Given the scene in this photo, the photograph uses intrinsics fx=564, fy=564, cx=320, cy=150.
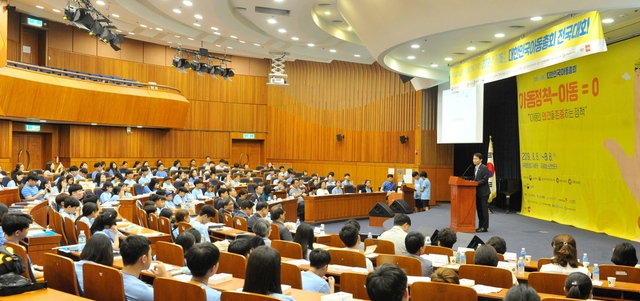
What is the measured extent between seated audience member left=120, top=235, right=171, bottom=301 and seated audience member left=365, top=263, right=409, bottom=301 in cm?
179

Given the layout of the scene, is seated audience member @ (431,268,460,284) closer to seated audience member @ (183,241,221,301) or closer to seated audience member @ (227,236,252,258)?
seated audience member @ (183,241,221,301)

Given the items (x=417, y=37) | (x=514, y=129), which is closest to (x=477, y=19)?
(x=417, y=37)

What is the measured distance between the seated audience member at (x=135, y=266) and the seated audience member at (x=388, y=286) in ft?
5.88

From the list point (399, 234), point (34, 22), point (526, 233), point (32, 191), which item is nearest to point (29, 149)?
point (34, 22)

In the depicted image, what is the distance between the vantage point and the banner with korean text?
37.3ft

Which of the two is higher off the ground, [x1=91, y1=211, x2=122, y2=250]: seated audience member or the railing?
the railing

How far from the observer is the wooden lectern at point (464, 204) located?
1173cm

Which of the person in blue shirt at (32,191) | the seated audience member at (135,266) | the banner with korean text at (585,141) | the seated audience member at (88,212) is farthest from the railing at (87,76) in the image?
the seated audience member at (135,266)

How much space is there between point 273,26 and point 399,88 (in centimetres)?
632

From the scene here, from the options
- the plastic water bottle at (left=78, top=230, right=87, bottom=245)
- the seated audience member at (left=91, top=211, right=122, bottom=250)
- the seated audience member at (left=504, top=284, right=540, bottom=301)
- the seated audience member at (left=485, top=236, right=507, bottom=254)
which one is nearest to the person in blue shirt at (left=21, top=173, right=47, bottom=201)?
the plastic water bottle at (left=78, top=230, right=87, bottom=245)

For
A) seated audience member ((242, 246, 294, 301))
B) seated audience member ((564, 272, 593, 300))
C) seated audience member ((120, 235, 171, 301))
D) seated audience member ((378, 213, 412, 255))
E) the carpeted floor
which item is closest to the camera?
seated audience member ((242, 246, 294, 301))

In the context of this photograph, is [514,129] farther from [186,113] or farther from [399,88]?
[186,113]

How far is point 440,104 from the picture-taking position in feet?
62.4

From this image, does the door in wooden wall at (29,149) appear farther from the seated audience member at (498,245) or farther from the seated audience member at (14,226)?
the seated audience member at (498,245)
